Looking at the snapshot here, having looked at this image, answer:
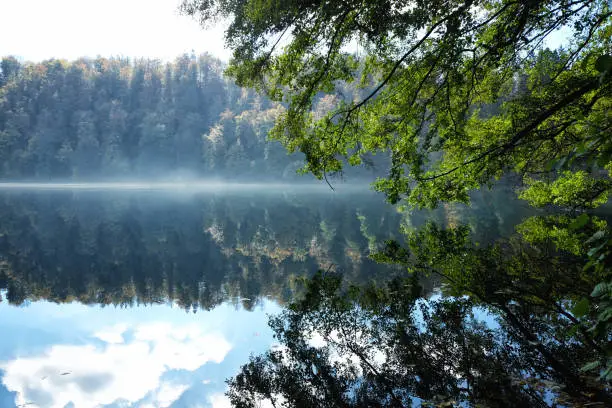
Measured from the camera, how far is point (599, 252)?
2.72 meters

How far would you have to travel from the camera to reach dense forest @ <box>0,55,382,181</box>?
10019cm

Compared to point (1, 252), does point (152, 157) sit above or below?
above

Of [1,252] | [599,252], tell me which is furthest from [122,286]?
[599,252]

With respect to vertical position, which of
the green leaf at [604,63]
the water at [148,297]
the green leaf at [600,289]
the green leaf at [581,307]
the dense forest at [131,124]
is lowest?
the green leaf at [581,307]

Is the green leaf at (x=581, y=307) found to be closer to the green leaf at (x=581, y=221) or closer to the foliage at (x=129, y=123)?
the green leaf at (x=581, y=221)

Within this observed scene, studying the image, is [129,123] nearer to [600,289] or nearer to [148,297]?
[148,297]

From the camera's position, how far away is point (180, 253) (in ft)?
63.1

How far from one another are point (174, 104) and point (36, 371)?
123180 mm

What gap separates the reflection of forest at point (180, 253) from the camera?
42.9ft

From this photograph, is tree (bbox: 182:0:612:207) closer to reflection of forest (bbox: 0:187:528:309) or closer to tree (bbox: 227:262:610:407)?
tree (bbox: 227:262:610:407)

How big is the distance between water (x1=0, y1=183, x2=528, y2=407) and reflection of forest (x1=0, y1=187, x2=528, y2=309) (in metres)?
0.07

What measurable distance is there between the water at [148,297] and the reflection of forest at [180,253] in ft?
0.24

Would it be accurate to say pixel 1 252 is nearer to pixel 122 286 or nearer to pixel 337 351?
pixel 122 286

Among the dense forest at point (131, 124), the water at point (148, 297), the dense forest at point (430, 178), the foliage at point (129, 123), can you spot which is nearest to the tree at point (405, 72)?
the dense forest at point (430, 178)
